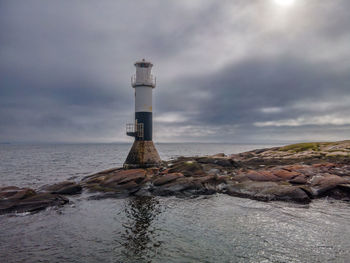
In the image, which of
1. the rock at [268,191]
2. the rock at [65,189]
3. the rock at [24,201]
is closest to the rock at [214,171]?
the rock at [268,191]

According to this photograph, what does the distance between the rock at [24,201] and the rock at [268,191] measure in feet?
44.7

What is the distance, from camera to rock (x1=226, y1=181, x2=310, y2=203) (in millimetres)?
16858

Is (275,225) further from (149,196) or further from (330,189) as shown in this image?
(149,196)

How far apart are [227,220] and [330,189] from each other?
9.65m

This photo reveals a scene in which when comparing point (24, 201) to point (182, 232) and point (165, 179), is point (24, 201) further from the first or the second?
point (182, 232)

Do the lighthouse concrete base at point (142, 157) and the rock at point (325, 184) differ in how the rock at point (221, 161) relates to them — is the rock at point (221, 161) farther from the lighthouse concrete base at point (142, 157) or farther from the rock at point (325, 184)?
the rock at point (325, 184)

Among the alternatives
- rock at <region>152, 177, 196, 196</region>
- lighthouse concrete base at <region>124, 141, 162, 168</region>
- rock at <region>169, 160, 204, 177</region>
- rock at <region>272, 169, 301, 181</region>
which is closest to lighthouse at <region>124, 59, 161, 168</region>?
lighthouse concrete base at <region>124, 141, 162, 168</region>

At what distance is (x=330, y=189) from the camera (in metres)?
17.9

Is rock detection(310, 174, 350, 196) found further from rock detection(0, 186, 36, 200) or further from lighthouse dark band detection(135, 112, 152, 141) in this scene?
rock detection(0, 186, 36, 200)

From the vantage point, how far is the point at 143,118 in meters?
32.3

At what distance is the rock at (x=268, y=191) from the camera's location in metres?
16.9

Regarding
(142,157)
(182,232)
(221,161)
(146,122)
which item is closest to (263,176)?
(182,232)

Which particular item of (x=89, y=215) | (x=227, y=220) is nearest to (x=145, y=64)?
(x=89, y=215)

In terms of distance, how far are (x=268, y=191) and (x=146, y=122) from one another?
19.1 m
